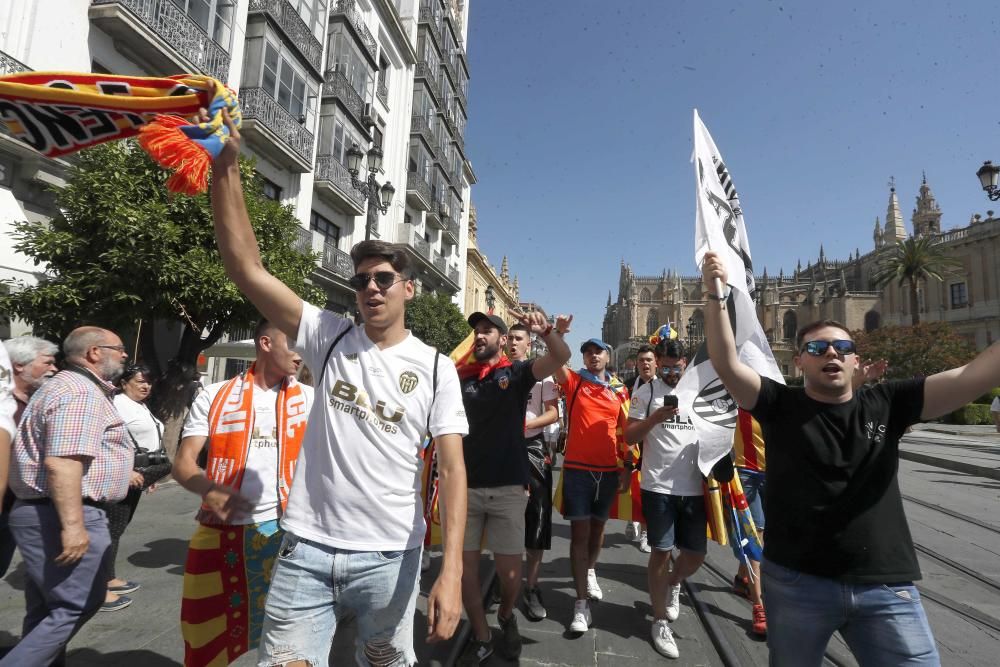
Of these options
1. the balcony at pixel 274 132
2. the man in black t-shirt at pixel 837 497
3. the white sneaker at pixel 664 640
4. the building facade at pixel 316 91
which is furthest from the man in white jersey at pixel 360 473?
the balcony at pixel 274 132

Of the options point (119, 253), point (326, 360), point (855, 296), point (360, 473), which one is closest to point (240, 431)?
point (326, 360)

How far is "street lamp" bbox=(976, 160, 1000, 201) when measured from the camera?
38.4ft

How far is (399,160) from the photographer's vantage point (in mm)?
26781

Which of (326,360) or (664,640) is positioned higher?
(326,360)

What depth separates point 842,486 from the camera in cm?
212

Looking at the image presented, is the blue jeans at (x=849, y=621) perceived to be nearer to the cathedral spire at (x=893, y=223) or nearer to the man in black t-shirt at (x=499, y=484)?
the man in black t-shirt at (x=499, y=484)

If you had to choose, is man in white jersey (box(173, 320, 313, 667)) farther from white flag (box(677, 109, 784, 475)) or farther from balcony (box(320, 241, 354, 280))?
balcony (box(320, 241, 354, 280))

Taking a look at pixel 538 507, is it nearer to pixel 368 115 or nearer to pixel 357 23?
pixel 368 115

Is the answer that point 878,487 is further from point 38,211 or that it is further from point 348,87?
point 348,87

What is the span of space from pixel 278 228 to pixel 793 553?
9.96m

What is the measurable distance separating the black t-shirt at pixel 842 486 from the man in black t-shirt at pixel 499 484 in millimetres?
1437

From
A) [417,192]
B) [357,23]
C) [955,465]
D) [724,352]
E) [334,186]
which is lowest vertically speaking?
[955,465]

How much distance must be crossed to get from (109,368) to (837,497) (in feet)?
11.9

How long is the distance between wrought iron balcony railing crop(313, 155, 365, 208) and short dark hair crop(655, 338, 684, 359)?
1711cm
